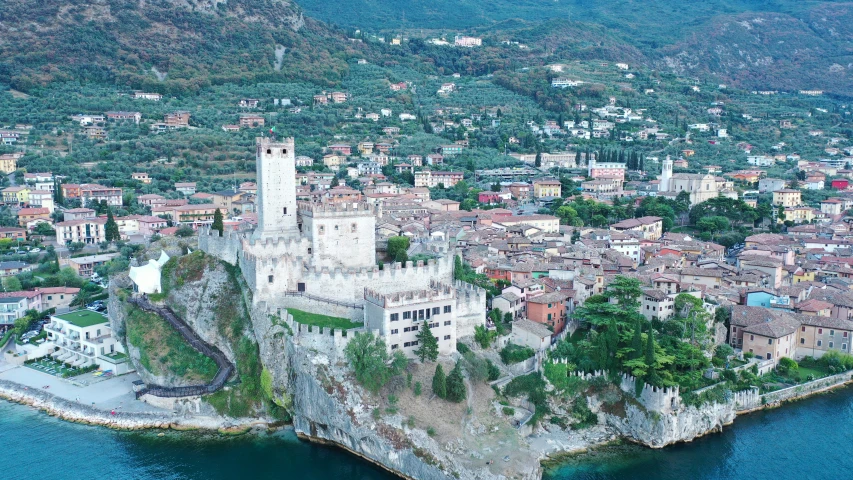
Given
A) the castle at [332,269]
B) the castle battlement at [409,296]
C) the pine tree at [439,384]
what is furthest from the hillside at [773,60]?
the pine tree at [439,384]

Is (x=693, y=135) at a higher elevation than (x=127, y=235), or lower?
higher

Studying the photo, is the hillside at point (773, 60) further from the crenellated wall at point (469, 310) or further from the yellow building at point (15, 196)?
the crenellated wall at point (469, 310)

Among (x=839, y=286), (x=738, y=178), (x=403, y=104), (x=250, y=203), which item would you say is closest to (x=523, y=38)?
(x=403, y=104)

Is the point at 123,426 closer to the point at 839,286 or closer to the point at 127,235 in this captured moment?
the point at 127,235

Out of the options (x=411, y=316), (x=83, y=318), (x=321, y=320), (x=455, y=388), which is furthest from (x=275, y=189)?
(x=83, y=318)

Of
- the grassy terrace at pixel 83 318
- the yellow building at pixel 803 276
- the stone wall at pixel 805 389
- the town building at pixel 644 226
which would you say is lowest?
the stone wall at pixel 805 389

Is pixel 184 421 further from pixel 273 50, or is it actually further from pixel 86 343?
pixel 273 50

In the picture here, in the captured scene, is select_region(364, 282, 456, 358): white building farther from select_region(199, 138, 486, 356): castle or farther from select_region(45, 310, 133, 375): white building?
select_region(45, 310, 133, 375): white building
